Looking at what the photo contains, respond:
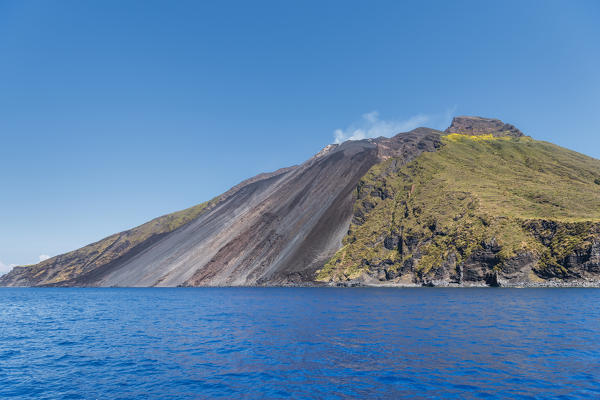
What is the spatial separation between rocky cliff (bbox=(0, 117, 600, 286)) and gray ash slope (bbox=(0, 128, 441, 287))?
627 mm

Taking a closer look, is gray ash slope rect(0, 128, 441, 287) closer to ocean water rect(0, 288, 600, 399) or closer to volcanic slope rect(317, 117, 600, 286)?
volcanic slope rect(317, 117, 600, 286)

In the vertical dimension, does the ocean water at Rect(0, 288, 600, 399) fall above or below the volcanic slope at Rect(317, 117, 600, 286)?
below

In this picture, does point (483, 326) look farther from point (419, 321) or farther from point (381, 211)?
point (381, 211)

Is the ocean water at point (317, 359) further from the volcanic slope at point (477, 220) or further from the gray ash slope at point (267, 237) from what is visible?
the gray ash slope at point (267, 237)

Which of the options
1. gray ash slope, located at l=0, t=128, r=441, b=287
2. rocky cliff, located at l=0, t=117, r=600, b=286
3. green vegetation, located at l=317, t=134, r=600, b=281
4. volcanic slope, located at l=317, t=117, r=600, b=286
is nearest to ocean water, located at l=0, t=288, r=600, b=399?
volcanic slope, located at l=317, t=117, r=600, b=286

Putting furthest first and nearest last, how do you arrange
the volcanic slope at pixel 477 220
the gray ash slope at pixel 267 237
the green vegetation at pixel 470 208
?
the gray ash slope at pixel 267 237
the green vegetation at pixel 470 208
the volcanic slope at pixel 477 220

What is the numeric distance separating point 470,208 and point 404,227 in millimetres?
22045

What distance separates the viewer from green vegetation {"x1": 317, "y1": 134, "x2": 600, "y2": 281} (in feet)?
297

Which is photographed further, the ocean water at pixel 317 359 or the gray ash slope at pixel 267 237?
the gray ash slope at pixel 267 237

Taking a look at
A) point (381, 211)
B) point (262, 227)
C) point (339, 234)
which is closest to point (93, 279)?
point (262, 227)

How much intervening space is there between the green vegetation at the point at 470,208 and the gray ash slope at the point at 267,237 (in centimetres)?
1031

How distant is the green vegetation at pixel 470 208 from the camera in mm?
90438

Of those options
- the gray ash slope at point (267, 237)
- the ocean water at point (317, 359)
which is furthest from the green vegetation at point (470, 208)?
the ocean water at point (317, 359)

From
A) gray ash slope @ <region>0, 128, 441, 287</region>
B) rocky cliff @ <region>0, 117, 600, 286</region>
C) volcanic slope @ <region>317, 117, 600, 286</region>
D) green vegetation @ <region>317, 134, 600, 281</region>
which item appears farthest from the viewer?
gray ash slope @ <region>0, 128, 441, 287</region>
